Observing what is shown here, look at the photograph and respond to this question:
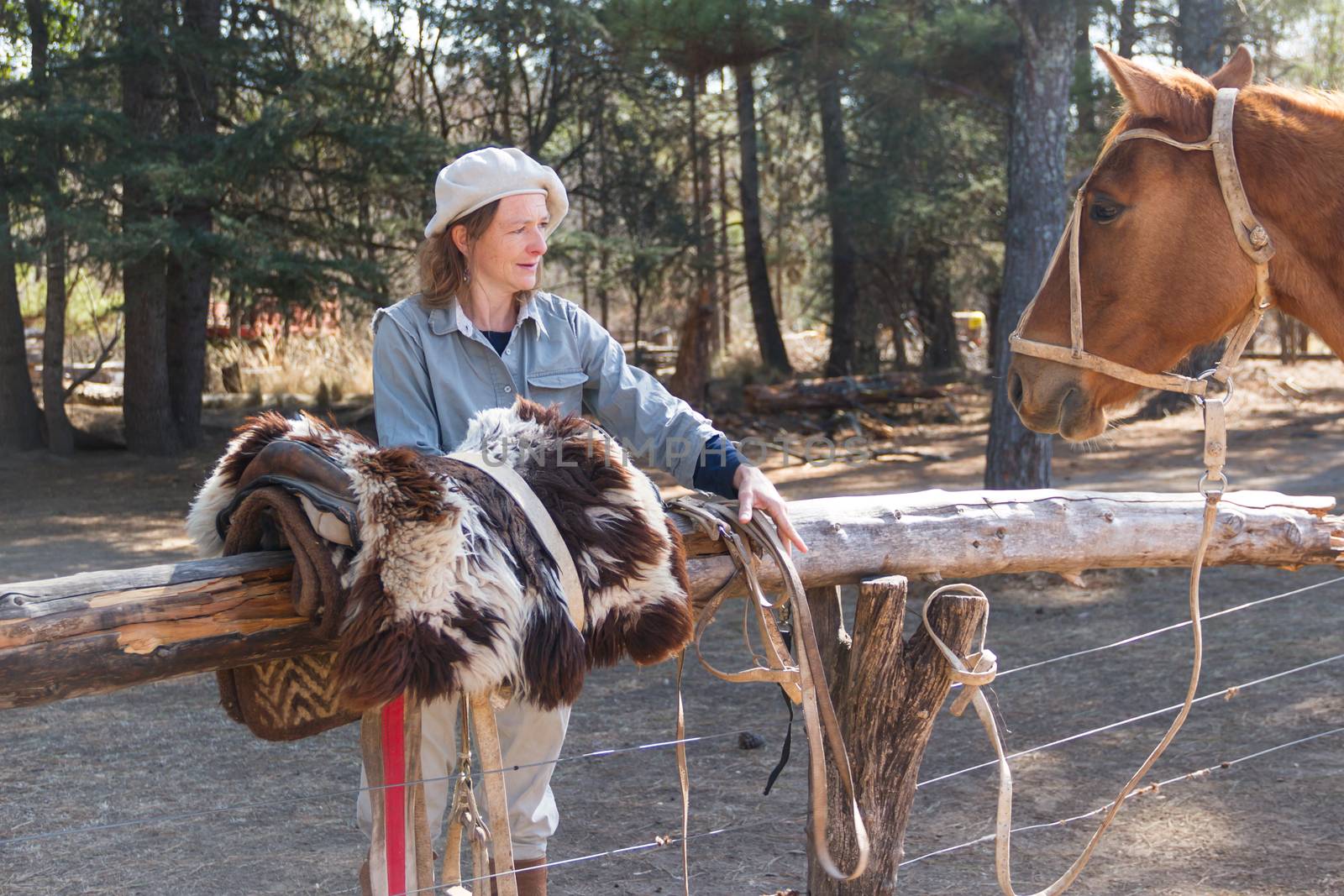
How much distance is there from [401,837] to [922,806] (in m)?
2.27

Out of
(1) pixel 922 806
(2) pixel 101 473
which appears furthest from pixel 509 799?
(2) pixel 101 473

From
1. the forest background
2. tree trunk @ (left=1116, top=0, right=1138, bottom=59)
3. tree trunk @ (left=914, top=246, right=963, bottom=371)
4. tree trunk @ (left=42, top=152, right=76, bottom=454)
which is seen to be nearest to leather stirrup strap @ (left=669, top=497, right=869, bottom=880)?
the forest background

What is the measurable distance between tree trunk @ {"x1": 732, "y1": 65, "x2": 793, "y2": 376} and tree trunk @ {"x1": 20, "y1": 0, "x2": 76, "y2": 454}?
768 cm

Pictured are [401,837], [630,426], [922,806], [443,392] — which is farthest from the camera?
[922,806]

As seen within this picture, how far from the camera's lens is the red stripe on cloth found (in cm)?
191

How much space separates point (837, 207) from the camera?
14320mm

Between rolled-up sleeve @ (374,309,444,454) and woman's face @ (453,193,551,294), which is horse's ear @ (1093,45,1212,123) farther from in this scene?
rolled-up sleeve @ (374,309,444,454)

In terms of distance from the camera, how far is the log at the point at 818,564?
5.32ft

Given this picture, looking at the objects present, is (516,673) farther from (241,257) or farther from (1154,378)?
(241,257)

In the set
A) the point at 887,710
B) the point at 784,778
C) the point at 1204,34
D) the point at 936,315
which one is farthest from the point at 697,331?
the point at 887,710

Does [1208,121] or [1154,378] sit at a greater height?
[1208,121]

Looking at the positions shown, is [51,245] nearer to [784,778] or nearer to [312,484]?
[784,778]

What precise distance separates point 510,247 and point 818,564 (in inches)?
36.7

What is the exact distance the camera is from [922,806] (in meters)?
3.71
